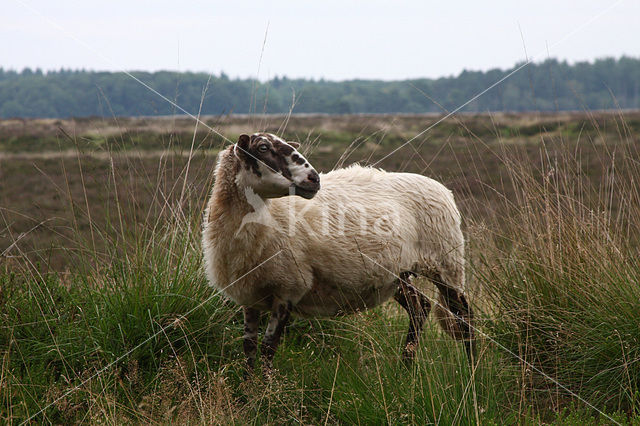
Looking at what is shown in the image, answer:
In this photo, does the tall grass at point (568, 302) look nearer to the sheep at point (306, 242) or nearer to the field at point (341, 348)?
the field at point (341, 348)

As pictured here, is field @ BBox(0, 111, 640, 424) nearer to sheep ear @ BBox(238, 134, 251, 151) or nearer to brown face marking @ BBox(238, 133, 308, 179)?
brown face marking @ BBox(238, 133, 308, 179)

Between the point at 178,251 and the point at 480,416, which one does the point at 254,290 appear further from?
the point at 480,416

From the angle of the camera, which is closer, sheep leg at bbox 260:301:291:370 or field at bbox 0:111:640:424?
field at bbox 0:111:640:424

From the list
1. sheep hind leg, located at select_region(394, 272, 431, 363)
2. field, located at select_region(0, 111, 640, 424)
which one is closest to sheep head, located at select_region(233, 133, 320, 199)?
field, located at select_region(0, 111, 640, 424)

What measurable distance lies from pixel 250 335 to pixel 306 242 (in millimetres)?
880

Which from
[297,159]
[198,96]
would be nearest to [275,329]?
[297,159]

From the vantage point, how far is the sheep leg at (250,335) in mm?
4688

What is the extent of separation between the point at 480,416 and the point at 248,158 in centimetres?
245

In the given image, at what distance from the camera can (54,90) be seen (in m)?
13.8

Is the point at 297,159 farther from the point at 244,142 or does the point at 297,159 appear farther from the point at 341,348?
the point at 341,348

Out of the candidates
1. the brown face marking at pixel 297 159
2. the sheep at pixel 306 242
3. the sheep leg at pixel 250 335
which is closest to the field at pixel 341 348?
the sheep leg at pixel 250 335

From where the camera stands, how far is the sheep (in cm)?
449

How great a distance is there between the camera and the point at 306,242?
4.74 meters

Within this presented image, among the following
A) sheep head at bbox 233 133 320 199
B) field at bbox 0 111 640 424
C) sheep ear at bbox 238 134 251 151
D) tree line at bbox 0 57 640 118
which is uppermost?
tree line at bbox 0 57 640 118
